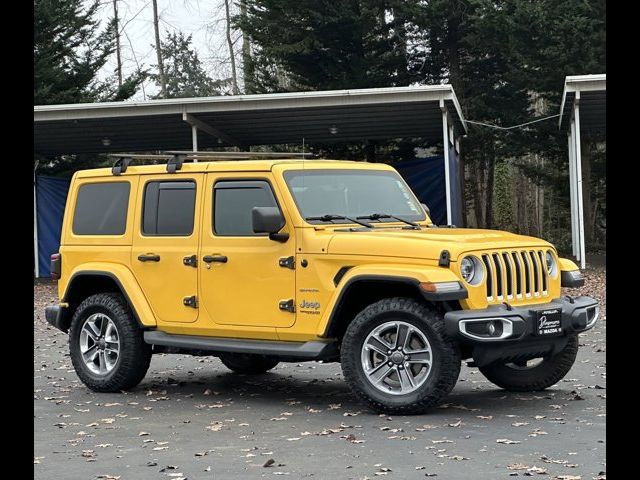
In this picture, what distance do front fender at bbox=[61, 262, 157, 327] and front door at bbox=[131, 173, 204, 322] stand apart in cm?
5

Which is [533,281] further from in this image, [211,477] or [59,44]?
[59,44]

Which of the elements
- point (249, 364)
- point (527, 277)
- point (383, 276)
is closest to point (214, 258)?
point (383, 276)

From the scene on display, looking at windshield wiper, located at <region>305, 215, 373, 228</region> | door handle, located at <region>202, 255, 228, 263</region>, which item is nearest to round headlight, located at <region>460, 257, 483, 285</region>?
windshield wiper, located at <region>305, 215, 373, 228</region>

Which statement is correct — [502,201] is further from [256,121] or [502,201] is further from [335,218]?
[335,218]

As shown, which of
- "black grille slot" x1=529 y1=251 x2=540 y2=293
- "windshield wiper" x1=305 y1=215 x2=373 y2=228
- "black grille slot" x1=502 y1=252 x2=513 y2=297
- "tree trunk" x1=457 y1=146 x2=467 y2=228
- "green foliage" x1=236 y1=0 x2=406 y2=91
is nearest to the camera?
"black grille slot" x1=502 y1=252 x2=513 y2=297

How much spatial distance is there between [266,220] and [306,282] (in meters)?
0.59

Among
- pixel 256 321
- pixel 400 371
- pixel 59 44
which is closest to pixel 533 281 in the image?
pixel 400 371

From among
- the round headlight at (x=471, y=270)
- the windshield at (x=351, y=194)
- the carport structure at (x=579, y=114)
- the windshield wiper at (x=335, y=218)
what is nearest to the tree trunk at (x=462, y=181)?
the carport structure at (x=579, y=114)

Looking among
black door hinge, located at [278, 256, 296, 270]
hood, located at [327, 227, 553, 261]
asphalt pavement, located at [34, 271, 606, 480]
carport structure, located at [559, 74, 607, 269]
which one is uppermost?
carport structure, located at [559, 74, 607, 269]

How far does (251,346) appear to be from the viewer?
923cm

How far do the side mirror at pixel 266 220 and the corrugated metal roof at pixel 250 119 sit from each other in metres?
13.1

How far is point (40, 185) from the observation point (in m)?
29.3

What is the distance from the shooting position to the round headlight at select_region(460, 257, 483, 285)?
27.5ft

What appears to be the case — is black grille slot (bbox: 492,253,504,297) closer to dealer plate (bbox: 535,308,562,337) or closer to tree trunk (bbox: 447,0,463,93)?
dealer plate (bbox: 535,308,562,337)
